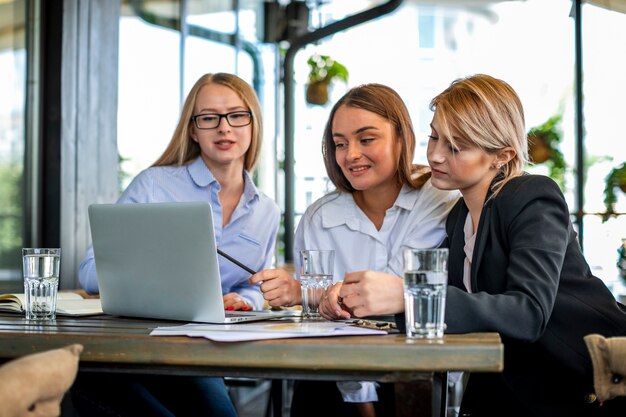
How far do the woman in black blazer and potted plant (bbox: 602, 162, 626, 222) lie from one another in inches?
129

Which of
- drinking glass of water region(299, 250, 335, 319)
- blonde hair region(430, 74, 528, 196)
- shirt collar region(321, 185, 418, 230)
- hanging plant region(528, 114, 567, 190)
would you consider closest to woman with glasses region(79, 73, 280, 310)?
shirt collar region(321, 185, 418, 230)

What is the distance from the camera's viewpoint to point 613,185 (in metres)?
5.07

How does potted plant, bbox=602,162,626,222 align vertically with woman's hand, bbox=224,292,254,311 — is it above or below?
above

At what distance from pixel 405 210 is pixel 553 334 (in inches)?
29.1

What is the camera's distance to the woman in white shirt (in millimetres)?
2322

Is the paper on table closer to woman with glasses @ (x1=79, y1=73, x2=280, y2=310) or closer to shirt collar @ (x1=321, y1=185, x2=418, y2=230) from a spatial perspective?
shirt collar @ (x1=321, y1=185, x2=418, y2=230)

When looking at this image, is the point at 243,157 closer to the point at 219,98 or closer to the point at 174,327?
the point at 219,98

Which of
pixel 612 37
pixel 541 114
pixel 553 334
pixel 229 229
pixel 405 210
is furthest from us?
pixel 541 114

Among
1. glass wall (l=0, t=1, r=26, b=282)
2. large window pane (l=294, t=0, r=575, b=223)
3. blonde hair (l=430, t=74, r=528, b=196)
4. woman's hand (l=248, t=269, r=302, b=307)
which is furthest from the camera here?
large window pane (l=294, t=0, r=575, b=223)

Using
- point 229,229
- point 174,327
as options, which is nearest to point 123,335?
point 174,327

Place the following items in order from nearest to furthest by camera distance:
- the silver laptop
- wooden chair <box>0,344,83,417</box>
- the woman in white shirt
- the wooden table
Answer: wooden chair <box>0,344,83,417</box>
the wooden table
the silver laptop
the woman in white shirt

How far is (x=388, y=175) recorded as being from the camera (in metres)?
2.40

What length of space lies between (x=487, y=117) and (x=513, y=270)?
42 centimetres

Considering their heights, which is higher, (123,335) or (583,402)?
(123,335)
